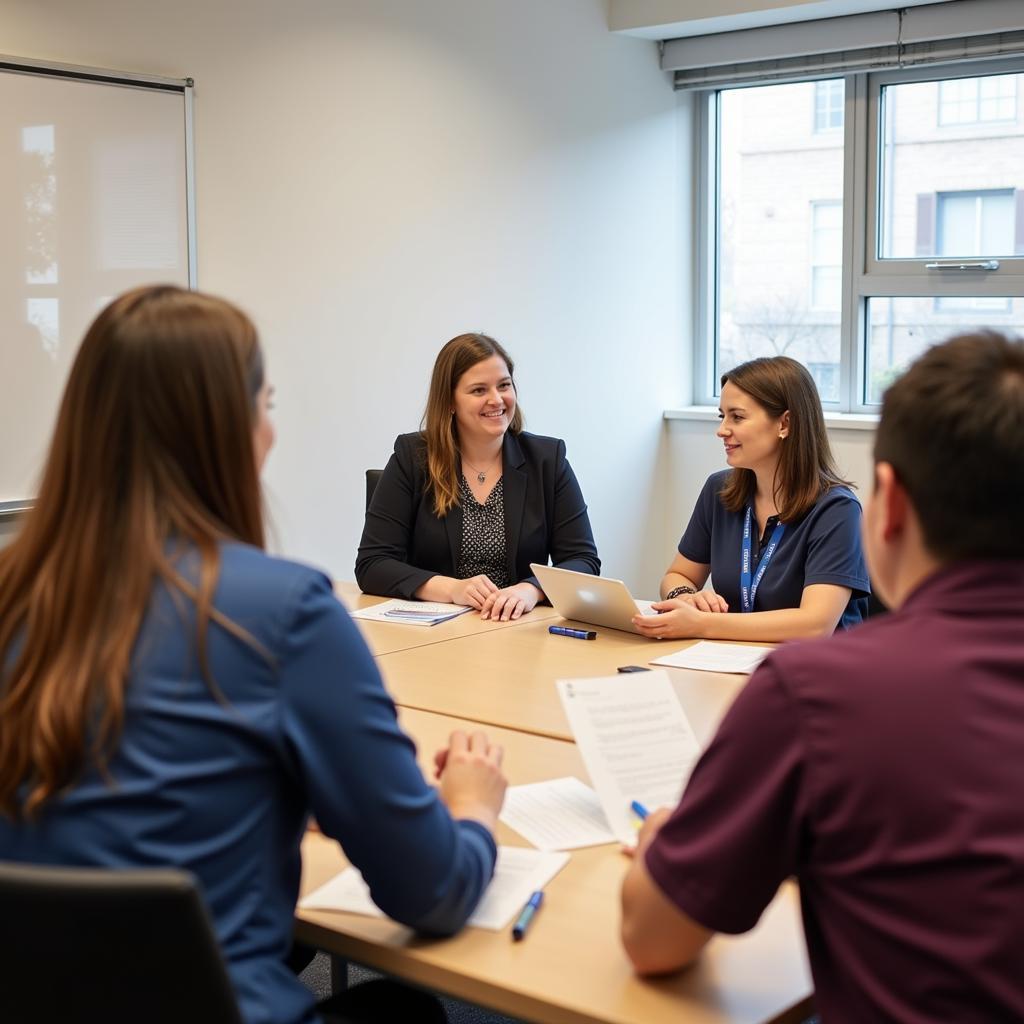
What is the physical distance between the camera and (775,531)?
3.09 meters

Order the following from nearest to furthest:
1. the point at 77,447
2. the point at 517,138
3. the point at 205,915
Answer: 1. the point at 205,915
2. the point at 77,447
3. the point at 517,138

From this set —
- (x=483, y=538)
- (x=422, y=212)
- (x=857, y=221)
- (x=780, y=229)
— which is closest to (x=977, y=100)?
(x=857, y=221)

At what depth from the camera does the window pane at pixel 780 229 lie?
5422 millimetres

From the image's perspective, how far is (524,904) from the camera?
157cm

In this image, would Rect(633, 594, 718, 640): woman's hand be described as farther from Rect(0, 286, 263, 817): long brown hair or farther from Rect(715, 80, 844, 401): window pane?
Rect(715, 80, 844, 401): window pane

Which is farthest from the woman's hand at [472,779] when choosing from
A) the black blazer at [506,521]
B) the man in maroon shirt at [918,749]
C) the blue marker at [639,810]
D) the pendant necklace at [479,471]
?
the pendant necklace at [479,471]

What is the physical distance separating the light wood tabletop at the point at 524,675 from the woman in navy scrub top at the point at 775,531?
15 centimetres

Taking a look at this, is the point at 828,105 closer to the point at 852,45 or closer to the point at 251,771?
the point at 852,45

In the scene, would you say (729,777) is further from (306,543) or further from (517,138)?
(517,138)

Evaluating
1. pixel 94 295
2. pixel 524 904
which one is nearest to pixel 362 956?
pixel 524 904

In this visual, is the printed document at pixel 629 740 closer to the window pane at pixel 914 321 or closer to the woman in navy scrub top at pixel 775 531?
the woman in navy scrub top at pixel 775 531

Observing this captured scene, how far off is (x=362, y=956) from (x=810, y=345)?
4.48 m

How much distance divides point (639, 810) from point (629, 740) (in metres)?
0.10

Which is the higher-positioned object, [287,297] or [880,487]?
[287,297]
